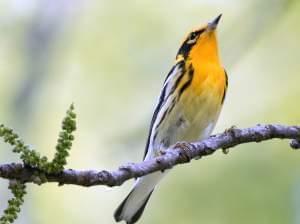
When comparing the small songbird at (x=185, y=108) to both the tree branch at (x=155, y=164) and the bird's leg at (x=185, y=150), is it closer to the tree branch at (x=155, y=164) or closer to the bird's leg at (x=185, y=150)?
the tree branch at (x=155, y=164)

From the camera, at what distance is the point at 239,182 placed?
4148 mm

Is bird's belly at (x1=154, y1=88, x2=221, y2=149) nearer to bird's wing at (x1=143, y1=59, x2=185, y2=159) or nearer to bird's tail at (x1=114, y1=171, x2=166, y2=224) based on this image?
bird's wing at (x1=143, y1=59, x2=185, y2=159)

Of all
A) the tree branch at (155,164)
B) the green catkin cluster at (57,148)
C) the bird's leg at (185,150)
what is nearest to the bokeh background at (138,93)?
the tree branch at (155,164)

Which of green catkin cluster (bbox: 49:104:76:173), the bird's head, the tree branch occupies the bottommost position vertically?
the tree branch

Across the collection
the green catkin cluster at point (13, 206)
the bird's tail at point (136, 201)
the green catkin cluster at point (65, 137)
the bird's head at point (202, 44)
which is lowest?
the bird's tail at point (136, 201)

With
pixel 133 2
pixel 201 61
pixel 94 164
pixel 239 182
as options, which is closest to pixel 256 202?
pixel 239 182

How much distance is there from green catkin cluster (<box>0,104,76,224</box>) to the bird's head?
2.58m

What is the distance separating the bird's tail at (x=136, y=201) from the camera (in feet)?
10.4

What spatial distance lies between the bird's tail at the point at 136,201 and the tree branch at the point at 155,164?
0.62m

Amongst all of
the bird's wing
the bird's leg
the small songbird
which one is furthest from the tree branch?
the bird's wing

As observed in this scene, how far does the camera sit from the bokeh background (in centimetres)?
414

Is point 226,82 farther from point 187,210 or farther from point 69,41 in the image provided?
point 69,41

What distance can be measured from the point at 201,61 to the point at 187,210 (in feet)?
3.29

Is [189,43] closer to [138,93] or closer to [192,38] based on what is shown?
[192,38]
